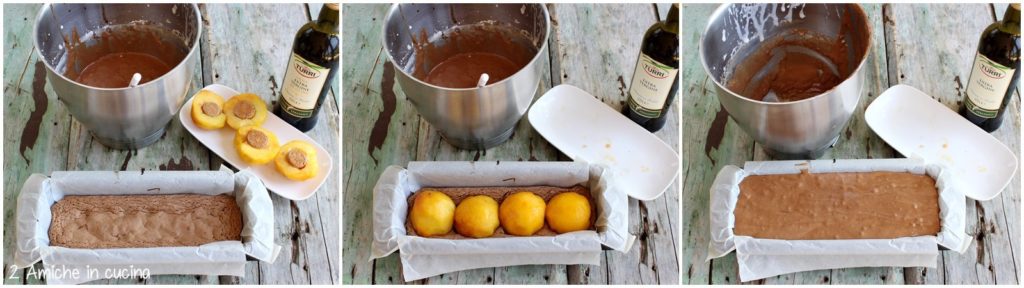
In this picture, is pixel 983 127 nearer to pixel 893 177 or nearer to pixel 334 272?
pixel 893 177

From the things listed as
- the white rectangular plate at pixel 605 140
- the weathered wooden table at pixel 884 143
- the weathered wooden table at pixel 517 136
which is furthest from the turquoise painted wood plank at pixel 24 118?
the weathered wooden table at pixel 884 143

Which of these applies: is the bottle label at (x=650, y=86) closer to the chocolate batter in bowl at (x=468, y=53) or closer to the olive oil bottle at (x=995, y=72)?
the chocolate batter in bowl at (x=468, y=53)

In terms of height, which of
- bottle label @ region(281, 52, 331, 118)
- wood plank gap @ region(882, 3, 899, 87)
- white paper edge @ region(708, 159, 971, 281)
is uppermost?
bottle label @ region(281, 52, 331, 118)

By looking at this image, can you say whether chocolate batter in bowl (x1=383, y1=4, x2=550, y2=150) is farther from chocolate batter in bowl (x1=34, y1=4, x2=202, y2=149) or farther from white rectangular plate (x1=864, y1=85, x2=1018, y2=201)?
white rectangular plate (x1=864, y1=85, x2=1018, y2=201)

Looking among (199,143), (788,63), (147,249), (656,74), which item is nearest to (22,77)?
(199,143)

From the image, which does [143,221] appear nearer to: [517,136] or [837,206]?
[517,136]

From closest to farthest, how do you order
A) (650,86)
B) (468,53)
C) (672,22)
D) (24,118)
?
(672,22) < (650,86) < (468,53) < (24,118)

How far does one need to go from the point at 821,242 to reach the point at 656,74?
0.42 meters

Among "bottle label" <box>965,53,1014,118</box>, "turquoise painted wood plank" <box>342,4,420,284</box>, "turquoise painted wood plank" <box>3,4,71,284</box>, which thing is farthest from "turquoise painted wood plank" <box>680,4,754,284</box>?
"turquoise painted wood plank" <box>3,4,71,284</box>

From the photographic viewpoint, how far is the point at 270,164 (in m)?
2.41

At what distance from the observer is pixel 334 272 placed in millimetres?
2379

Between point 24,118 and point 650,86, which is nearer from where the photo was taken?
point 650,86

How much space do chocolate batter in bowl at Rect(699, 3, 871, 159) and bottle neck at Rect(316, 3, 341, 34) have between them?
633mm

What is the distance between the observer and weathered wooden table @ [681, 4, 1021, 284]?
231 centimetres
